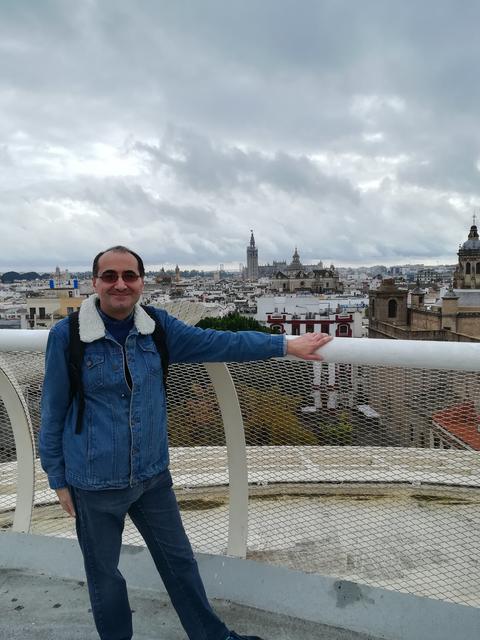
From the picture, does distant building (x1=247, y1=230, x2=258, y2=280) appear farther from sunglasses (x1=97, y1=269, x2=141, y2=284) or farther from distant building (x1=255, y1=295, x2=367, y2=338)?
sunglasses (x1=97, y1=269, x2=141, y2=284)

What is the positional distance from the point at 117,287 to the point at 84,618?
1122 mm

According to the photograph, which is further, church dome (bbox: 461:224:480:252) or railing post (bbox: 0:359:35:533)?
church dome (bbox: 461:224:480:252)

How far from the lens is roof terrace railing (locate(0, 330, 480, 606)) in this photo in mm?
1790

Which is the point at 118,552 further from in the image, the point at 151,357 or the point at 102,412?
the point at 151,357

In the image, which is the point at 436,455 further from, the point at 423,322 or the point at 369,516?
the point at 423,322

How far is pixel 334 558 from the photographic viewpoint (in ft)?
7.07

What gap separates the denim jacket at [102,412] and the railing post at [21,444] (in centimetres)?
56

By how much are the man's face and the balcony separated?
413 mm

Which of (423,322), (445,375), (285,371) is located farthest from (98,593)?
(423,322)

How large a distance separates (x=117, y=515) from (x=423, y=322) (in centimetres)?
3764

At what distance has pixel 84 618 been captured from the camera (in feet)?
5.61

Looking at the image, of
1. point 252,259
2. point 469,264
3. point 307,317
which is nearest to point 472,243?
point 469,264

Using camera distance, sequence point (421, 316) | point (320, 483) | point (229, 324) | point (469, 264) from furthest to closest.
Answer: point (469, 264), point (421, 316), point (229, 324), point (320, 483)

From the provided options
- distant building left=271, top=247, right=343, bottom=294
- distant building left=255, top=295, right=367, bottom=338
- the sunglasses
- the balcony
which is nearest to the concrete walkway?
the balcony
